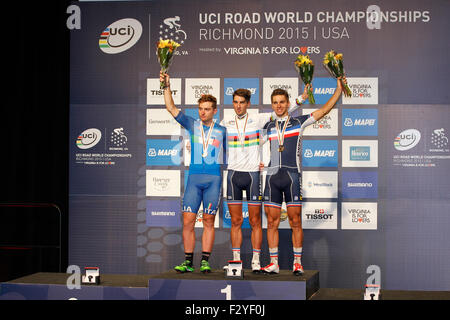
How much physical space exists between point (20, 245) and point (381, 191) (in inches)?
153

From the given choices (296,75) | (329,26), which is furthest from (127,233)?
(329,26)

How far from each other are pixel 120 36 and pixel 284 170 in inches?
98.6

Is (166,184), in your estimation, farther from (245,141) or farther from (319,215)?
(319,215)

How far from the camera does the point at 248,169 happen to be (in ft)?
16.2

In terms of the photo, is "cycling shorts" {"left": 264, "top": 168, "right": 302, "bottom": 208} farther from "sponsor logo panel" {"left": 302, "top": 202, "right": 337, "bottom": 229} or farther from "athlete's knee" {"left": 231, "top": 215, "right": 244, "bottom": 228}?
"sponsor logo panel" {"left": 302, "top": 202, "right": 337, "bottom": 229}

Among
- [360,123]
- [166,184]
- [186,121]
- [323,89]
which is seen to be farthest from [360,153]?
[166,184]

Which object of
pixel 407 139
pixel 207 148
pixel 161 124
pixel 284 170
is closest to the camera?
pixel 284 170

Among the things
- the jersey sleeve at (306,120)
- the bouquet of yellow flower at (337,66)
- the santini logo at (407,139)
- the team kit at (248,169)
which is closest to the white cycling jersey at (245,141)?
the team kit at (248,169)

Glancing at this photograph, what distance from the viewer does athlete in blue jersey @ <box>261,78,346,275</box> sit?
15.9 ft

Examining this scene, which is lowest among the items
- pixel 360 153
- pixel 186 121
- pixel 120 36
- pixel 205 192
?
pixel 205 192

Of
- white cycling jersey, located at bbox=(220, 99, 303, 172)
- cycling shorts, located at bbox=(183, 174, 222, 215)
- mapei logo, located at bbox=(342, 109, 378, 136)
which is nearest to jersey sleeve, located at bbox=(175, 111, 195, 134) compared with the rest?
white cycling jersey, located at bbox=(220, 99, 303, 172)

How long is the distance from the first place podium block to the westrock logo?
107 inches

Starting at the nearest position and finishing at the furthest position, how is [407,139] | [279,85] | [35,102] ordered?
[407,139] < [279,85] < [35,102]

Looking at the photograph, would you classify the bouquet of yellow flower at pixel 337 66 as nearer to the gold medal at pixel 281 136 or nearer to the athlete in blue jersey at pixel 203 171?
the gold medal at pixel 281 136
